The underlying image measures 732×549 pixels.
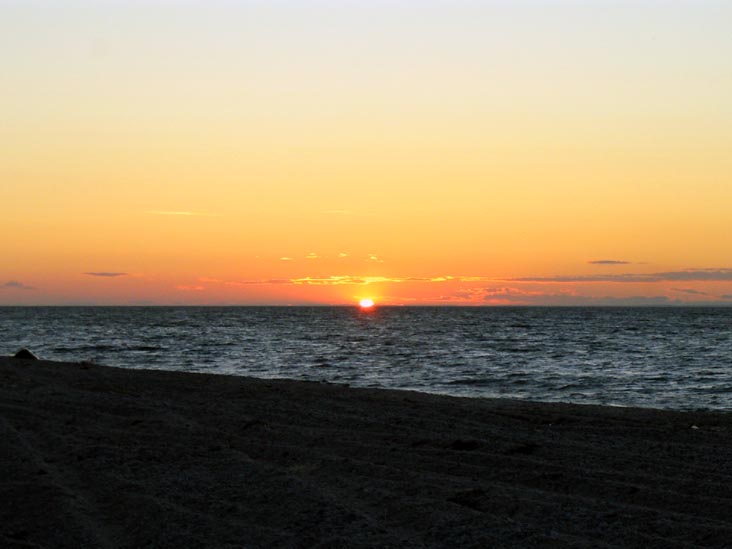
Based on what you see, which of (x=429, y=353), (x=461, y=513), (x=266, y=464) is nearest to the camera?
(x=461, y=513)

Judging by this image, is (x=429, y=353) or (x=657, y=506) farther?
(x=429, y=353)

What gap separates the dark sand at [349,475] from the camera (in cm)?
666

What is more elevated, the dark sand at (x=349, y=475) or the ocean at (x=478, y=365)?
the dark sand at (x=349, y=475)

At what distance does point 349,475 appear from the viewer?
332 inches

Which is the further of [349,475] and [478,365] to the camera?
[478,365]

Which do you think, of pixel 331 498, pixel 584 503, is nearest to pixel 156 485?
pixel 331 498

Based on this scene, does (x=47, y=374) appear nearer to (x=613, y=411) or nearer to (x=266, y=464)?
(x=266, y=464)

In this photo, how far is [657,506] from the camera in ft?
24.6

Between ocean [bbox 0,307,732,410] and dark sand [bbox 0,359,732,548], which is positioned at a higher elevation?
dark sand [bbox 0,359,732,548]

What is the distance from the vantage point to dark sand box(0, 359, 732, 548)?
6.66 metres

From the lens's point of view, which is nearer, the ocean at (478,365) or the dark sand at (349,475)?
the dark sand at (349,475)

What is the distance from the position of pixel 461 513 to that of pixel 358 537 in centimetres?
106

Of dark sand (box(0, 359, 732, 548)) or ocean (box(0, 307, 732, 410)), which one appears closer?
dark sand (box(0, 359, 732, 548))

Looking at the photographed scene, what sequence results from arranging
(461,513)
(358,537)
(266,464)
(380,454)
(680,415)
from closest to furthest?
(358,537), (461,513), (266,464), (380,454), (680,415)
